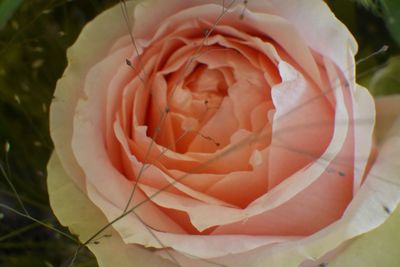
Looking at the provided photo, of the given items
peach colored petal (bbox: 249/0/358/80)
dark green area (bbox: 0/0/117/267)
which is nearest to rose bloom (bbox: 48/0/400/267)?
peach colored petal (bbox: 249/0/358/80)

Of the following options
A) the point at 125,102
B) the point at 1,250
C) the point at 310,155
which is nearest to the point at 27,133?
the point at 1,250

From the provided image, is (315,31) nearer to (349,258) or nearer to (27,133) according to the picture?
(349,258)

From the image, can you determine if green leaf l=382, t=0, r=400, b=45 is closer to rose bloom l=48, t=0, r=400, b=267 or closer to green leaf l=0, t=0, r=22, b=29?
rose bloom l=48, t=0, r=400, b=267

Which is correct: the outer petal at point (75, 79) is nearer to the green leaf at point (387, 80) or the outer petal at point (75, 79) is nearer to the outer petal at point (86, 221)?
the outer petal at point (86, 221)

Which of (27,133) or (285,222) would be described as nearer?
(285,222)

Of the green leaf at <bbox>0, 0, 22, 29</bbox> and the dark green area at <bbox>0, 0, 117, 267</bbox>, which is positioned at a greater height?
the green leaf at <bbox>0, 0, 22, 29</bbox>

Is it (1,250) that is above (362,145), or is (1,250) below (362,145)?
below

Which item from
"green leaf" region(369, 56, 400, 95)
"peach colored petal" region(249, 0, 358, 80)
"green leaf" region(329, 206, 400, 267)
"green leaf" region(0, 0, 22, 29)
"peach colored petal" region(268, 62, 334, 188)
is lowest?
"green leaf" region(329, 206, 400, 267)
